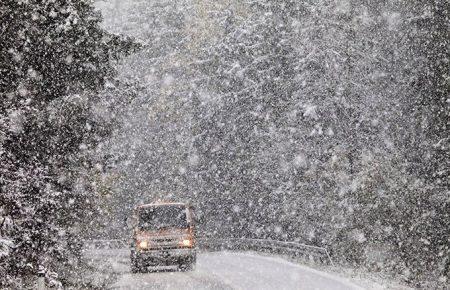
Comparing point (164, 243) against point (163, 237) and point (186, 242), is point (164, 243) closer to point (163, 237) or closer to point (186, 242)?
point (163, 237)

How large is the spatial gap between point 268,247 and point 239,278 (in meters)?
11.9

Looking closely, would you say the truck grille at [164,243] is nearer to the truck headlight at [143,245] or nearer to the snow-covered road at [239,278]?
the truck headlight at [143,245]

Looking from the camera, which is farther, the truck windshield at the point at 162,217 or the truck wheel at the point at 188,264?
the truck windshield at the point at 162,217

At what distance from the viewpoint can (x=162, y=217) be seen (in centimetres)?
2384

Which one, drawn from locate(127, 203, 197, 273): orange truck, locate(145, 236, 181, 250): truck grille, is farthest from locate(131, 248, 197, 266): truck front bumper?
locate(145, 236, 181, 250): truck grille

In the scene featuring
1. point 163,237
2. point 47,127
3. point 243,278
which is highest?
point 47,127

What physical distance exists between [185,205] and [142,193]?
109ft

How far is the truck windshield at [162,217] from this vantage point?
77.4 feet

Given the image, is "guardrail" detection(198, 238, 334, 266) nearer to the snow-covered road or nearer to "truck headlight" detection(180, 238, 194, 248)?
the snow-covered road

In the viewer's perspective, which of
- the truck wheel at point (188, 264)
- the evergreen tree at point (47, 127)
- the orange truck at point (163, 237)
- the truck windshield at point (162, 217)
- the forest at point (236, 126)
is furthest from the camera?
the truck windshield at point (162, 217)

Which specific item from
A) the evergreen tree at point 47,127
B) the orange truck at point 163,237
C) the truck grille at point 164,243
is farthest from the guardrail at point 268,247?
the evergreen tree at point 47,127

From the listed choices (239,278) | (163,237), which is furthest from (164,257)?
(239,278)

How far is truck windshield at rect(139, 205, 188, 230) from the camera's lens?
77.4ft

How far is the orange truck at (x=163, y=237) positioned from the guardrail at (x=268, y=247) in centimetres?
177
